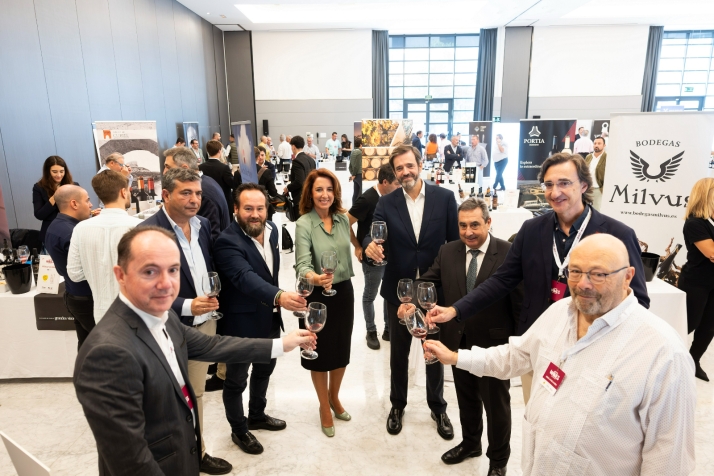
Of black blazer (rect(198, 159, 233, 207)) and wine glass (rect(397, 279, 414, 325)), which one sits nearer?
→ wine glass (rect(397, 279, 414, 325))

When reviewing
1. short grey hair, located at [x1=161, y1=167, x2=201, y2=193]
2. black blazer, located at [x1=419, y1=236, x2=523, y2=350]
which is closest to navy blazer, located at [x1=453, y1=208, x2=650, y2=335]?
black blazer, located at [x1=419, y1=236, x2=523, y2=350]

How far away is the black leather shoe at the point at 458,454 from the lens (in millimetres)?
2742

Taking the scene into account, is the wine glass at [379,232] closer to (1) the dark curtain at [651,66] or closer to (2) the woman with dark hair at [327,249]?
(2) the woman with dark hair at [327,249]

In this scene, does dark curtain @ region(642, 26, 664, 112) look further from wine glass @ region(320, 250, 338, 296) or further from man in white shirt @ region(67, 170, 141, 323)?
man in white shirt @ region(67, 170, 141, 323)

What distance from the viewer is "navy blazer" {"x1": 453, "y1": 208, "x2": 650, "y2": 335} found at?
2032mm

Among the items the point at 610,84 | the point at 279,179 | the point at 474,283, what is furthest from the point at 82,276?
the point at 610,84

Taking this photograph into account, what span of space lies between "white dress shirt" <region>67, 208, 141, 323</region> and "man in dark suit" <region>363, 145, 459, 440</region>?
1471 mm

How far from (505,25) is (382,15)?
4417 mm

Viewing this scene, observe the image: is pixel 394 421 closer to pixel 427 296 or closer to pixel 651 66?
pixel 427 296

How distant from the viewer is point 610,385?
1.39 meters

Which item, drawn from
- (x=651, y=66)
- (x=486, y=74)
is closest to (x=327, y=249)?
(x=486, y=74)

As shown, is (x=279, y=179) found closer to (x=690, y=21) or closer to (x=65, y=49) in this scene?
(x=65, y=49)

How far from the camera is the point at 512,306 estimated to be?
2447 millimetres

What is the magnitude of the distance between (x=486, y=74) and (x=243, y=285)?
16.4m
